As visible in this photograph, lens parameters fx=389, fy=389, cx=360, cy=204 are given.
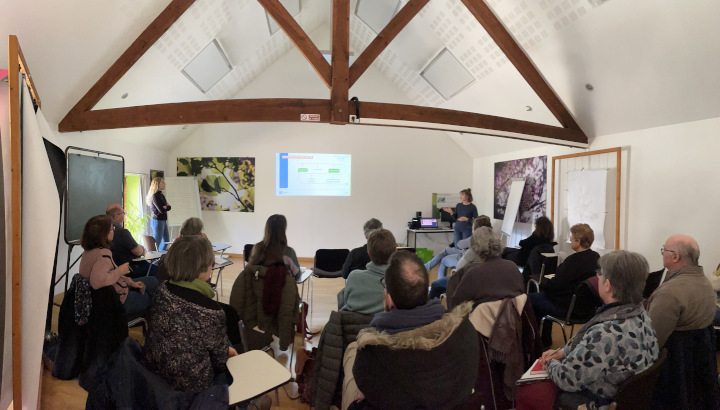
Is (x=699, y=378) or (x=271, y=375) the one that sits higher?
(x=271, y=375)

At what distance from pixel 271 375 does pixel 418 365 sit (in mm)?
709

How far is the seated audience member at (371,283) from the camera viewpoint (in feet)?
6.72

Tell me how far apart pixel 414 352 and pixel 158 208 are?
5.47 meters

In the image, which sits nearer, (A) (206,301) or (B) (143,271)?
(A) (206,301)

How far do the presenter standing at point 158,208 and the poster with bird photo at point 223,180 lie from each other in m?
1.40

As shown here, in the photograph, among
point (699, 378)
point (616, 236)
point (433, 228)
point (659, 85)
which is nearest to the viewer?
point (699, 378)

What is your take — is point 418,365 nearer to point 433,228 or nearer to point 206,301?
point 206,301

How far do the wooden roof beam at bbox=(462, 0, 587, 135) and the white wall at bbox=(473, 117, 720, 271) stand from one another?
577 mm

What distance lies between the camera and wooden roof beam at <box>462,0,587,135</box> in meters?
4.30

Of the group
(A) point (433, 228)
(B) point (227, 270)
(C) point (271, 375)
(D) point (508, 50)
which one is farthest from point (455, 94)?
(C) point (271, 375)

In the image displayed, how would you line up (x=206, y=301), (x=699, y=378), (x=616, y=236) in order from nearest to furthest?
1. (x=206, y=301)
2. (x=699, y=378)
3. (x=616, y=236)

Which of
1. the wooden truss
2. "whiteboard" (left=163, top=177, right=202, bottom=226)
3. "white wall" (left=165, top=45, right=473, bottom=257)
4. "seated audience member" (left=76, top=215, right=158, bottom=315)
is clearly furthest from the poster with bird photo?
"seated audience member" (left=76, top=215, right=158, bottom=315)

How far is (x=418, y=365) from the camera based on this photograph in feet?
3.99

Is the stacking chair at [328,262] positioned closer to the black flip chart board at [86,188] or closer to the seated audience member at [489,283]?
the seated audience member at [489,283]
